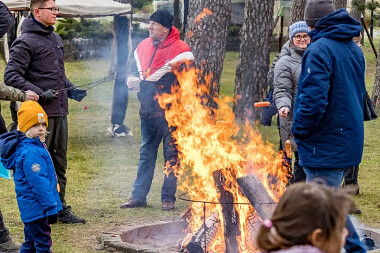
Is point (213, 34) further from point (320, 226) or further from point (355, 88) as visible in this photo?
point (320, 226)

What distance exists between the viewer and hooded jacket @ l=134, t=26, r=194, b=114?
881 centimetres

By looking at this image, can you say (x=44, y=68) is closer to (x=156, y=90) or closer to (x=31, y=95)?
(x=31, y=95)

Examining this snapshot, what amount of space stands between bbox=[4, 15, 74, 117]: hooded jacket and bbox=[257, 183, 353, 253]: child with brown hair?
198 inches

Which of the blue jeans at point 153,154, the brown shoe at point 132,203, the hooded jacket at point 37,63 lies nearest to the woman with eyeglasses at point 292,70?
the blue jeans at point 153,154

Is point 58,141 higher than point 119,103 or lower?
higher

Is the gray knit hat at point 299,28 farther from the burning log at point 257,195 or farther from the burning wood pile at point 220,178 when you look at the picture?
the burning log at point 257,195

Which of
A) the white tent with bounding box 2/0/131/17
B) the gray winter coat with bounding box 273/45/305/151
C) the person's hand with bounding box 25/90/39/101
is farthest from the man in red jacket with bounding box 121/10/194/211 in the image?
the white tent with bounding box 2/0/131/17

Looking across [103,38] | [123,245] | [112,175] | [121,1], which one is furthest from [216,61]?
Answer: [103,38]

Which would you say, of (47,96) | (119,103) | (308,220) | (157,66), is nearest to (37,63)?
(47,96)

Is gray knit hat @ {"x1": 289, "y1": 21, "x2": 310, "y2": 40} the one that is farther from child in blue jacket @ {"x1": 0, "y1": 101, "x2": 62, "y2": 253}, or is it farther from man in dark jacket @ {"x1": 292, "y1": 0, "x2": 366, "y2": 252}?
child in blue jacket @ {"x1": 0, "y1": 101, "x2": 62, "y2": 253}

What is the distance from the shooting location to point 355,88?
19.1 ft

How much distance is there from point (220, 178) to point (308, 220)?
413cm

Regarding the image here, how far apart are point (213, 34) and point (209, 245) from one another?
5.87 m

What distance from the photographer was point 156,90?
8.92 metres
